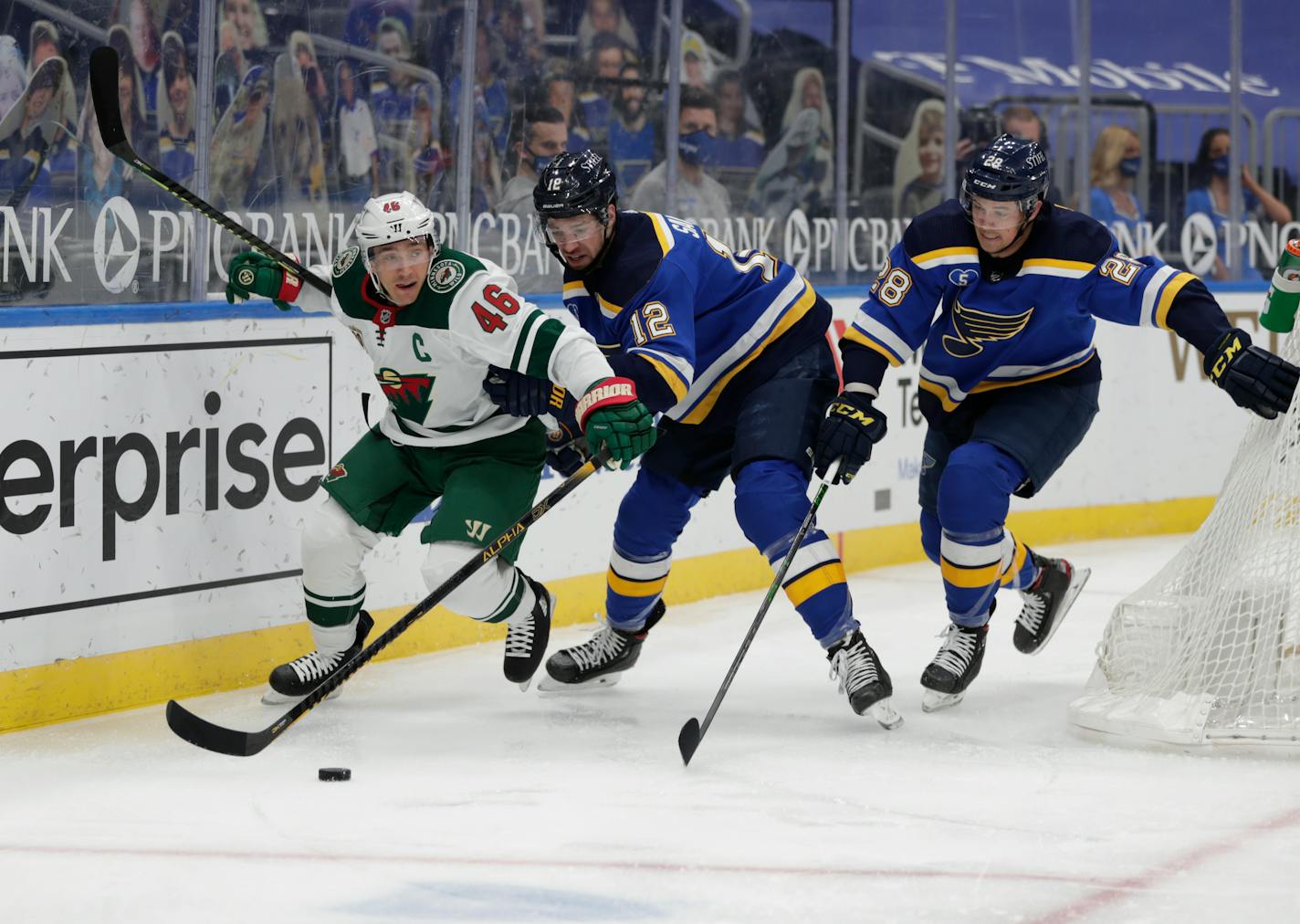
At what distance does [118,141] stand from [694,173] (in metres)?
2.21

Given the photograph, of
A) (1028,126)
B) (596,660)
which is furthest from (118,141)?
(1028,126)

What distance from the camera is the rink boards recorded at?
3.46 m

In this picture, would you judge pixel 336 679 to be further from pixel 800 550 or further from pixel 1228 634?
pixel 1228 634

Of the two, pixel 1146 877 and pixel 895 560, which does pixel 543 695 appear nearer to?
pixel 1146 877

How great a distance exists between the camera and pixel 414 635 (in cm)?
430

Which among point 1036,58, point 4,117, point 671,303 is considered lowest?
point 671,303

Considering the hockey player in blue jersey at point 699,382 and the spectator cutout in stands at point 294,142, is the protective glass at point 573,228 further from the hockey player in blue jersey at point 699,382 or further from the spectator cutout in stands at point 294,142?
the spectator cutout in stands at point 294,142

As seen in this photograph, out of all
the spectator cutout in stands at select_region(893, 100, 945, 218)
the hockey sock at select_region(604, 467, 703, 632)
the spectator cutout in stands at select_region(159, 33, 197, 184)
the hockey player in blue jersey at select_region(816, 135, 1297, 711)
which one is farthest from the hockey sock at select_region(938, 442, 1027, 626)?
the spectator cutout in stands at select_region(893, 100, 945, 218)

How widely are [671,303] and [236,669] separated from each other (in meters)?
1.34

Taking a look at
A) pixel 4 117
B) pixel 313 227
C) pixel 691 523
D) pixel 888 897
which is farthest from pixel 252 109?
pixel 888 897

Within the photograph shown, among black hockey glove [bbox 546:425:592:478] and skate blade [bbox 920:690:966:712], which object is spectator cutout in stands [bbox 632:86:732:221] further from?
skate blade [bbox 920:690:966:712]

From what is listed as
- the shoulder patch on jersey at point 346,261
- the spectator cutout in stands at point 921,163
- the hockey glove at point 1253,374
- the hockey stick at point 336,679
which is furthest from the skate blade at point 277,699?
the spectator cutout in stands at point 921,163

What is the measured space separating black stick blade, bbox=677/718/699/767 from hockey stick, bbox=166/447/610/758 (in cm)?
48

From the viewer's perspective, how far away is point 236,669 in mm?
3895
